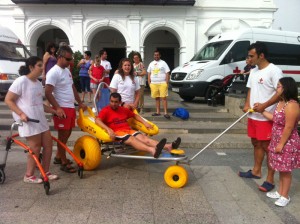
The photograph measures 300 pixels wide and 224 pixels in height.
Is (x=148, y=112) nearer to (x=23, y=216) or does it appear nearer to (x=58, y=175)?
(x=58, y=175)

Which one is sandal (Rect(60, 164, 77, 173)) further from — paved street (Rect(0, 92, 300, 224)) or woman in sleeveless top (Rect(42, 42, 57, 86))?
woman in sleeveless top (Rect(42, 42, 57, 86))

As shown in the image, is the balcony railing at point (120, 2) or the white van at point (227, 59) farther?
the balcony railing at point (120, 2)

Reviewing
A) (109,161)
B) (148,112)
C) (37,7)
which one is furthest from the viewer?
(37,7)

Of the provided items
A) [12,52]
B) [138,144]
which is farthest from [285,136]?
[12,52]

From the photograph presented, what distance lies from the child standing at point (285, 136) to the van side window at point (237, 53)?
23.7 feet

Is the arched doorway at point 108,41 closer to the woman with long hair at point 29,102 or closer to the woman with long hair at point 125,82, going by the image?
the woman with long hair at point 125,82

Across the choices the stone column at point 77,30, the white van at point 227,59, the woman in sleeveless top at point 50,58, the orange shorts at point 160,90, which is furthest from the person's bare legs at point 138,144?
the stone column at point 77,30

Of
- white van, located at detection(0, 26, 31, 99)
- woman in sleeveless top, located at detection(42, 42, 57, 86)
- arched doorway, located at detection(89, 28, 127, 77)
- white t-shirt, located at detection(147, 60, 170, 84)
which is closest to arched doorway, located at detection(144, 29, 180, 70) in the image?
arched doorway, located at detection(89, 28, 127, 77)

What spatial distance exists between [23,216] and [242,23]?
1536cm

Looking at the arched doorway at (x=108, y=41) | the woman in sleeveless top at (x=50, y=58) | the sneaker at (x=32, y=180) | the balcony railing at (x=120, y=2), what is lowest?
the sneaker at (x=32, y=180)

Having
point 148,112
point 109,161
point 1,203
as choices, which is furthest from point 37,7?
point 1,203

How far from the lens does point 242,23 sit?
53.1ft

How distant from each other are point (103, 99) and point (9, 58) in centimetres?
667

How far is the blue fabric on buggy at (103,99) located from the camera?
18.9 feet
